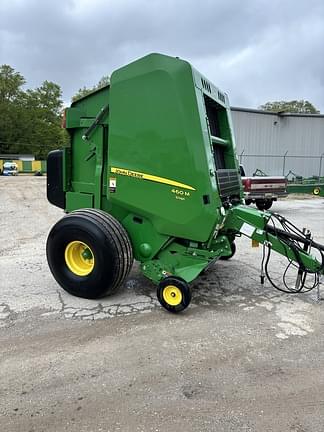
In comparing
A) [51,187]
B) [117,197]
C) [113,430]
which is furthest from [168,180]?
[113,430]

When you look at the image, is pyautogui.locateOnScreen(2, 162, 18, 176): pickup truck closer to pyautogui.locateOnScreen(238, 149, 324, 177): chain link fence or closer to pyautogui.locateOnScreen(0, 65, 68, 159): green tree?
pyautogui.locateOnScreen(0, 65, 68, 159): green tree

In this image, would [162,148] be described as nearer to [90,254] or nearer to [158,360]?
[90,254]

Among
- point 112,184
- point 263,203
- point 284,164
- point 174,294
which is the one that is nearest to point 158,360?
point 174,294

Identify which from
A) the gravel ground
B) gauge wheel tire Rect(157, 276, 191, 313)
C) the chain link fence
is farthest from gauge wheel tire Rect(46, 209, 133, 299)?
the chain link fence

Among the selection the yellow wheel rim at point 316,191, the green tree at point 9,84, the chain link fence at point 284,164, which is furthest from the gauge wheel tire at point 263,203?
the green tree at point 9,84

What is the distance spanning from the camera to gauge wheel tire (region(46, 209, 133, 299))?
382cm

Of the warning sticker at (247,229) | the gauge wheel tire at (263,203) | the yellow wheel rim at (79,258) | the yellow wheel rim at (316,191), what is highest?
the yellow wheel rim at (316,191)

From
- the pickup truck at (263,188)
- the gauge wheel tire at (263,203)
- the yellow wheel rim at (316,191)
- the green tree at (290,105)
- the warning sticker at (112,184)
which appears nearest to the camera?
the warning sticker at (112,184)

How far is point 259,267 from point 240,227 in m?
1.83

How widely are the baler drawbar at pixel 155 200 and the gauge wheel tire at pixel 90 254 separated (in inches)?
0.4

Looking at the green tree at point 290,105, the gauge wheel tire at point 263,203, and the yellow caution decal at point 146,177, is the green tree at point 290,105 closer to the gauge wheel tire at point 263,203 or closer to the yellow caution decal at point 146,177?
the gauge wheel tire at point 263,203

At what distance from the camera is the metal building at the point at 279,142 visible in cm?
2130

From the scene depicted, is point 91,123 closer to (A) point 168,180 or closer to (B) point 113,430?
(A) point 168,180

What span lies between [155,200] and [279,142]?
21.0 m
